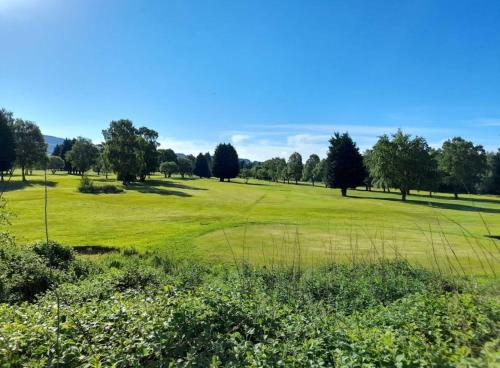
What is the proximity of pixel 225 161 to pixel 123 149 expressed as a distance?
163 ft

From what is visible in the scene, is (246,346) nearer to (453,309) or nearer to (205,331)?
(205,331)

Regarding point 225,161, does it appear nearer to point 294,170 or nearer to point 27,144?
point 294,170

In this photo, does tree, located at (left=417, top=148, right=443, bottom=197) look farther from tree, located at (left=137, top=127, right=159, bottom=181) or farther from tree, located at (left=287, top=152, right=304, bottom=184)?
tree, located at (left=287, top=152, right=304, bottom=184)

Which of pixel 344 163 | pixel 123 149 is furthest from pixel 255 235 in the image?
pixel 123 149

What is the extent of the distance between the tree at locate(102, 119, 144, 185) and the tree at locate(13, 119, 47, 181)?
14.7 metres

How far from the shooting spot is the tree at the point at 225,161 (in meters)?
119

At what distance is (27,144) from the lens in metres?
75.6

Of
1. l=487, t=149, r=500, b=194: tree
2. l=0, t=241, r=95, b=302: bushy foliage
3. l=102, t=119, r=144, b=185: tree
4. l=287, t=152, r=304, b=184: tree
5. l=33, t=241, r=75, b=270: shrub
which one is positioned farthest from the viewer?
l=287, t=152, r=304, b=184: tree

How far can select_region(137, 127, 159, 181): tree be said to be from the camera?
84625 mm

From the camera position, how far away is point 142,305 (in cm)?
650

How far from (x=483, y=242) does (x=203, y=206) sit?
104 ft

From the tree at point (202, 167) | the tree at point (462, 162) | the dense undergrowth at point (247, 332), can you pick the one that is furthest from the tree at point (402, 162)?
the tree at point (202, 167)

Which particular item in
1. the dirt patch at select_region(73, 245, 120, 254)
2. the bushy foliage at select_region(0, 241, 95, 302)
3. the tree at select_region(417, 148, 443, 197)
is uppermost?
the tree at select_region(417, 148, 443, 197)

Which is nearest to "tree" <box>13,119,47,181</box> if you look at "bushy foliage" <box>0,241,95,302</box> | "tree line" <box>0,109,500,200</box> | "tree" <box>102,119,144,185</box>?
"tree line" <box>0,109,500,200</box>
